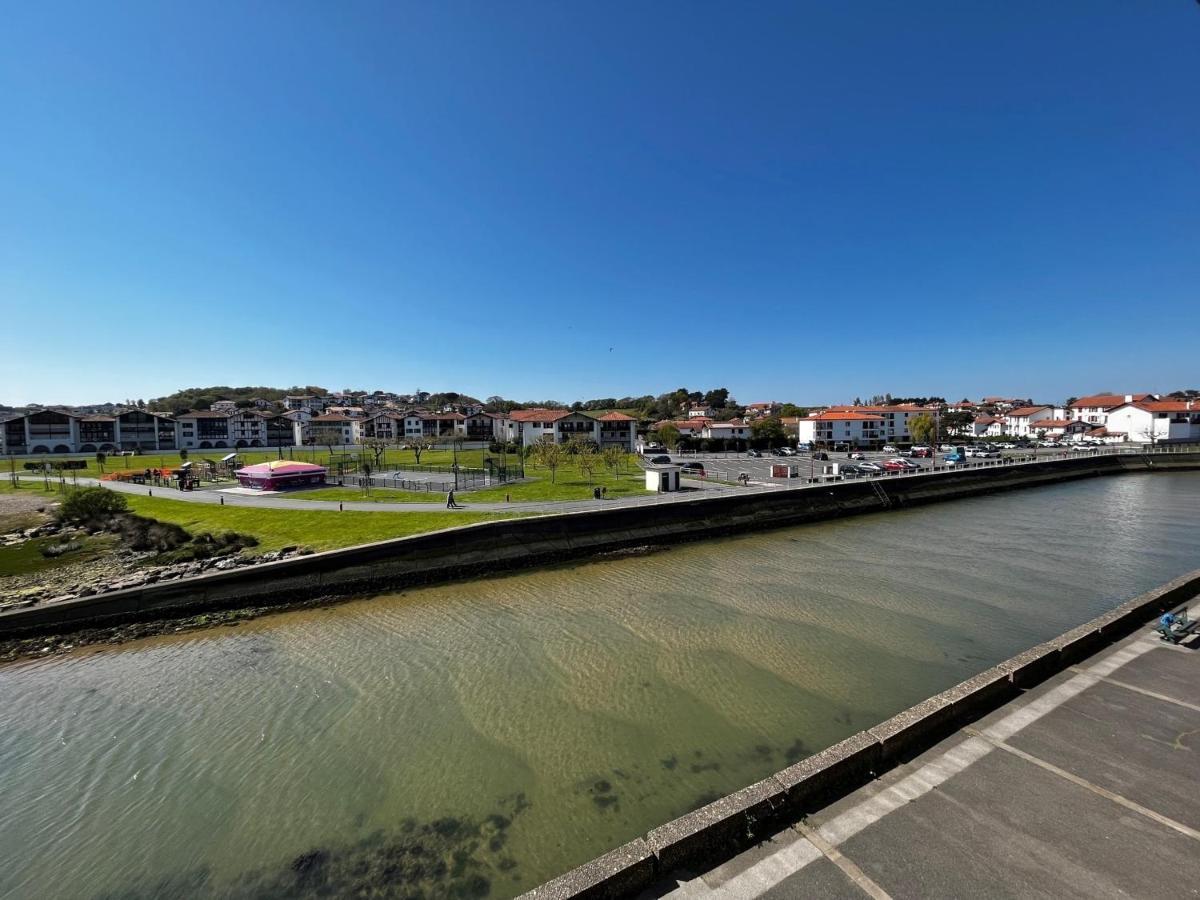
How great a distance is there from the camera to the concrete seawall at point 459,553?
623 inches

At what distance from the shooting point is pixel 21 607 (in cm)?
1523

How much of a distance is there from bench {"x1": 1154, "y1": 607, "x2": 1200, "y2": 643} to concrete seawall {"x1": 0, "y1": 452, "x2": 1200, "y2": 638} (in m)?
17.5

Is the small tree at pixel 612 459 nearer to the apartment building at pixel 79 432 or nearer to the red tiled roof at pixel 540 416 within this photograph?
the red tiled roof at pixel 540 416

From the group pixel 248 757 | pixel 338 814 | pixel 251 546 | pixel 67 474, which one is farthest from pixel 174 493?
pixel 338 814

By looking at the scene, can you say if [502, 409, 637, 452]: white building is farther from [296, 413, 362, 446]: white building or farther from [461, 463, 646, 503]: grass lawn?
[296, 413, 362, 446]: white building

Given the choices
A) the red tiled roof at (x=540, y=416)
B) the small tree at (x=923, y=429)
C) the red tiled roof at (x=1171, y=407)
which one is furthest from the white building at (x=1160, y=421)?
the red tiled roof at (x=540, y=416)

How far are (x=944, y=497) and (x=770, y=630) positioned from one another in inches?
1283

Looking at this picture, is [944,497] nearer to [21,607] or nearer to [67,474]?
[21,607]

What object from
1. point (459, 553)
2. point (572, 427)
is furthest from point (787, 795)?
point (572, 427)

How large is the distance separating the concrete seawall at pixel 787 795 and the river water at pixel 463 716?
2.59 m

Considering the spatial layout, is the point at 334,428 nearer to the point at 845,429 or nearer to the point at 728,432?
the point at 728,432

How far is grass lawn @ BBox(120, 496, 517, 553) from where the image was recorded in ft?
68.3

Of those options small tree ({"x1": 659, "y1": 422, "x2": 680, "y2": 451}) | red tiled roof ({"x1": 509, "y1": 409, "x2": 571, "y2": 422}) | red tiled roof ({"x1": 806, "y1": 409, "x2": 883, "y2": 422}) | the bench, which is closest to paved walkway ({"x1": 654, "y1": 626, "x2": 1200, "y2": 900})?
the bench

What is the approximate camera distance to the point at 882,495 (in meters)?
34.9
